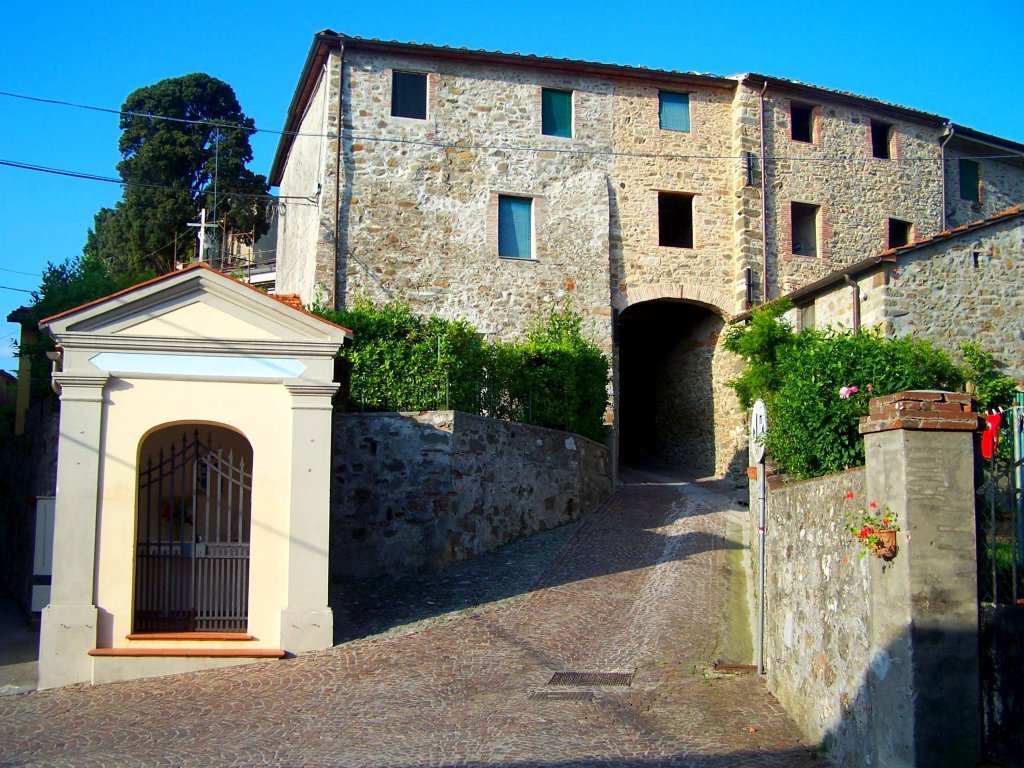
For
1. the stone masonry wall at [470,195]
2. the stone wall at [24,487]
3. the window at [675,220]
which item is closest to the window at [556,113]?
the stone masonry wall at [470,195]

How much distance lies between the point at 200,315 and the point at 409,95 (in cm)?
1188

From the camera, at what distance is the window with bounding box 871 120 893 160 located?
24578mm

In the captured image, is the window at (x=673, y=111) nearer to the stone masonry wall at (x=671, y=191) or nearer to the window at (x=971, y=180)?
the stone masonry wall at (x=671, y=191)

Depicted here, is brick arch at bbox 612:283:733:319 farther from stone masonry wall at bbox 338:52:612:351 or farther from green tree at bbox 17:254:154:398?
green tree at bbox 17:254:154:398

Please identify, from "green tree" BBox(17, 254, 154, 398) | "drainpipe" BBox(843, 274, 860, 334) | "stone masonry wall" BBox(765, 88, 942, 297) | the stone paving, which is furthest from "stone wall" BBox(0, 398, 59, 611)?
"stone masonry wall" BBox(765, 88, 942, 297)

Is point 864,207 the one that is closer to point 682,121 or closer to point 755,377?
point 682,121

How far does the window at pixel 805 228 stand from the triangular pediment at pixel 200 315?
50.5 feet

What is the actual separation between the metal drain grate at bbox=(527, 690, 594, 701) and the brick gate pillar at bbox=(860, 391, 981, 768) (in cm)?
347

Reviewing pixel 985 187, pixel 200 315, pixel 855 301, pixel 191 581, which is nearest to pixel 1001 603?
pixel 191 581

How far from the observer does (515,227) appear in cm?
2208

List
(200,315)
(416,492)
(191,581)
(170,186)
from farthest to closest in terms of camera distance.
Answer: (170,186) → (416,492) → (200,315) → (191,581)

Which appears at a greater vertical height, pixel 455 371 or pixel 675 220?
pixel 675 220

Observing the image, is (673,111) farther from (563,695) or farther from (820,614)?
(820,614)

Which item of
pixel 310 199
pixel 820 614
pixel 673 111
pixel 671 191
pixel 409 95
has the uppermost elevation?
pixel 673 111
